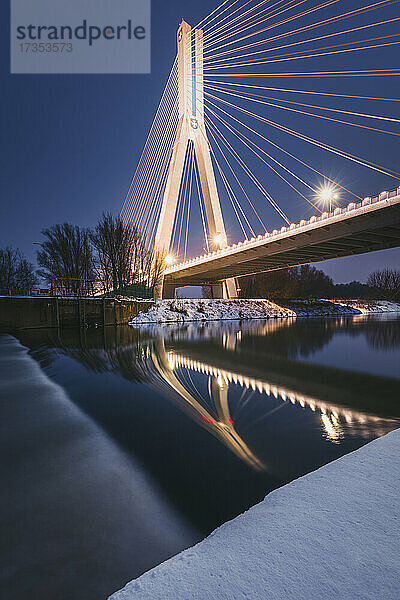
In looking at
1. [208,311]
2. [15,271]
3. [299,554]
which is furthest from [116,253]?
[299,554]

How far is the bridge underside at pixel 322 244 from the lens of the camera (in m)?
21.7

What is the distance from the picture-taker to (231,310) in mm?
34031

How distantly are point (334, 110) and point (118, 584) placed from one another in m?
26.5

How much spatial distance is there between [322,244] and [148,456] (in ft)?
92.6

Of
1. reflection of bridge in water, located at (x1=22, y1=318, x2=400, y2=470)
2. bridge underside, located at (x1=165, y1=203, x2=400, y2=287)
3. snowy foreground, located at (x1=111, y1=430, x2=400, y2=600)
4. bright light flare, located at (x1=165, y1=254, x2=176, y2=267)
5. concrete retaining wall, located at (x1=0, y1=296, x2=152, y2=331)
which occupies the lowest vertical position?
reflection of bridge in water, located at (x1=22, y1=318, x2=400, y2=470)

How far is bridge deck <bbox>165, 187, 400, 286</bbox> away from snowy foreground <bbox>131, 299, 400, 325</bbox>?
213 inches

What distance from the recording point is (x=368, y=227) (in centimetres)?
2222

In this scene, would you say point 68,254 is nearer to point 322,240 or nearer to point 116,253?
point 116,253

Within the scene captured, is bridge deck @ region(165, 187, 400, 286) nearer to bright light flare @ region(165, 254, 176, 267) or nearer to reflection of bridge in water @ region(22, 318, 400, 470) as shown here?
bright light flare @ region(165, 254, 176, 267)

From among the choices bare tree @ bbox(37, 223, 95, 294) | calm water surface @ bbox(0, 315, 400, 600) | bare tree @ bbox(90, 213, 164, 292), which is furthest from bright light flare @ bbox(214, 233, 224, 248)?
calm water surface @ bbox(0, 315, 400, 600)

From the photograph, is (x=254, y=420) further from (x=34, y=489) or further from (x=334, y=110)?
(x=334, y=110)

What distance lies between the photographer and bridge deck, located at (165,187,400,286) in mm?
20750

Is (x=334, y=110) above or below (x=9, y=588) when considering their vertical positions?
above

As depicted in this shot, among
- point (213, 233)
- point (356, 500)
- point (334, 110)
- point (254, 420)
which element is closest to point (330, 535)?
point (356, 500)
